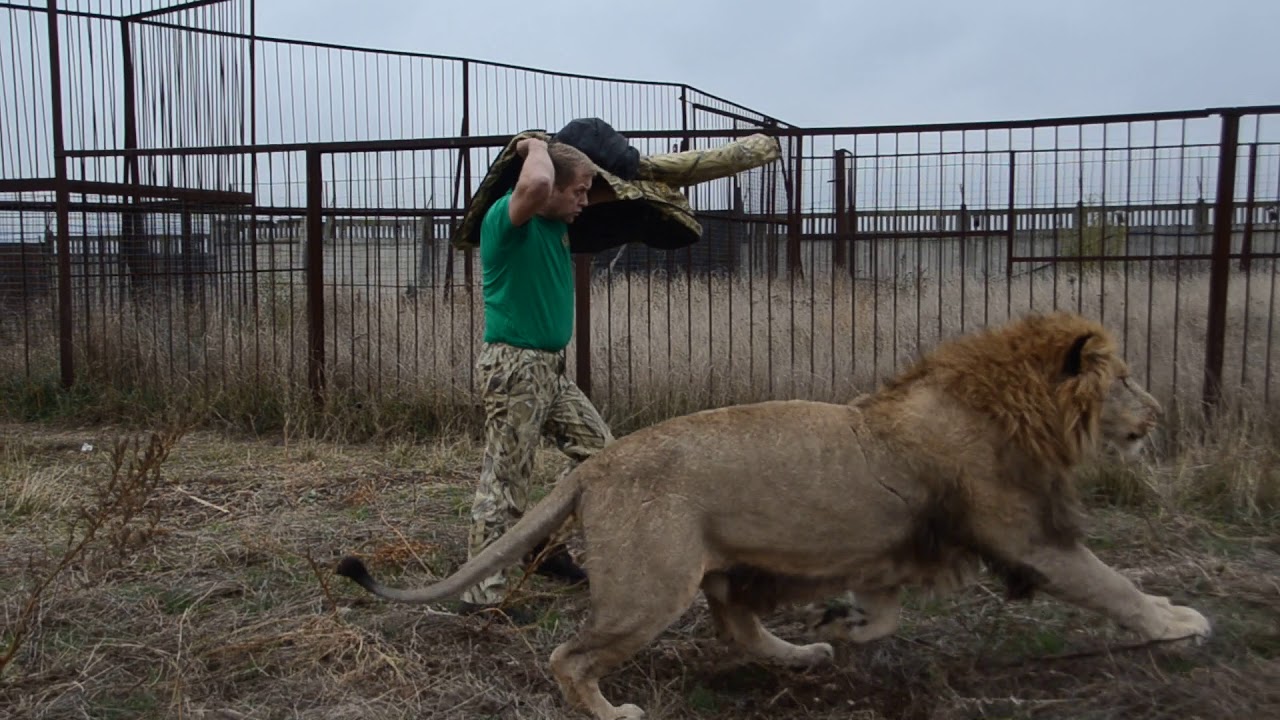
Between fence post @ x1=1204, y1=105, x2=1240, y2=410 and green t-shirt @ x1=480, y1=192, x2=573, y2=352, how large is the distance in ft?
14.4

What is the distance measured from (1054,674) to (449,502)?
368 centimetres

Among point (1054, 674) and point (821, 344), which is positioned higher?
point (821, 344)

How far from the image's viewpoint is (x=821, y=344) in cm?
855

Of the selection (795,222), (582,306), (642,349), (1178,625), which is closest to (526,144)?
(1178,625)

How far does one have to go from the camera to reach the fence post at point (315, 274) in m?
8.70

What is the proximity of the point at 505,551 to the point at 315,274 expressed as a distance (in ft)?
18.1

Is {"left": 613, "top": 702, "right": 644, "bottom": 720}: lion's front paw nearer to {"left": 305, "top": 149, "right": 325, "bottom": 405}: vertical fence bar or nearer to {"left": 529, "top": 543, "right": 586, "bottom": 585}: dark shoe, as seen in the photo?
{"left": 529, "top": 543, "right": 586, "bottom": 585}: dark shoe

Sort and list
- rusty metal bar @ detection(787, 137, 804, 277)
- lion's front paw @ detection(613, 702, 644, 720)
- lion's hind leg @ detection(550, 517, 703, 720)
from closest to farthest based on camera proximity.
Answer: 1. lion's hind leg @ detection(550, 517, 703, 720)
2. lion's front paw @ detection(613, 702, 644, 720)
3. rusty metal bar @ detection(787, 137, 804, 277)

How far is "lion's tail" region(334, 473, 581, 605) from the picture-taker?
12.2 ft

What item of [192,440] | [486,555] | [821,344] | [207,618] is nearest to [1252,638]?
[486,555]

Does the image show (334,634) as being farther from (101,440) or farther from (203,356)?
(203,356)

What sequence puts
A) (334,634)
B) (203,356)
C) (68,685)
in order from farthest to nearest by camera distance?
(203,356) < (334,634) < (68,685)

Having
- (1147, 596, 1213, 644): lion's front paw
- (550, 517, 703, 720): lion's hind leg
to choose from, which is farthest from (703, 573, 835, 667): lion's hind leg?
(1147, 596, 1213, 644): lion's front paw

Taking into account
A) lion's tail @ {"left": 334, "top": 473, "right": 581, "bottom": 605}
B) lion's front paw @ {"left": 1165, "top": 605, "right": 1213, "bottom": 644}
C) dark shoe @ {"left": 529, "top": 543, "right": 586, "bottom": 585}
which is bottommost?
dark shoe @ {"left": 529, "top": 543, "right": 586, "bottom": 585}
